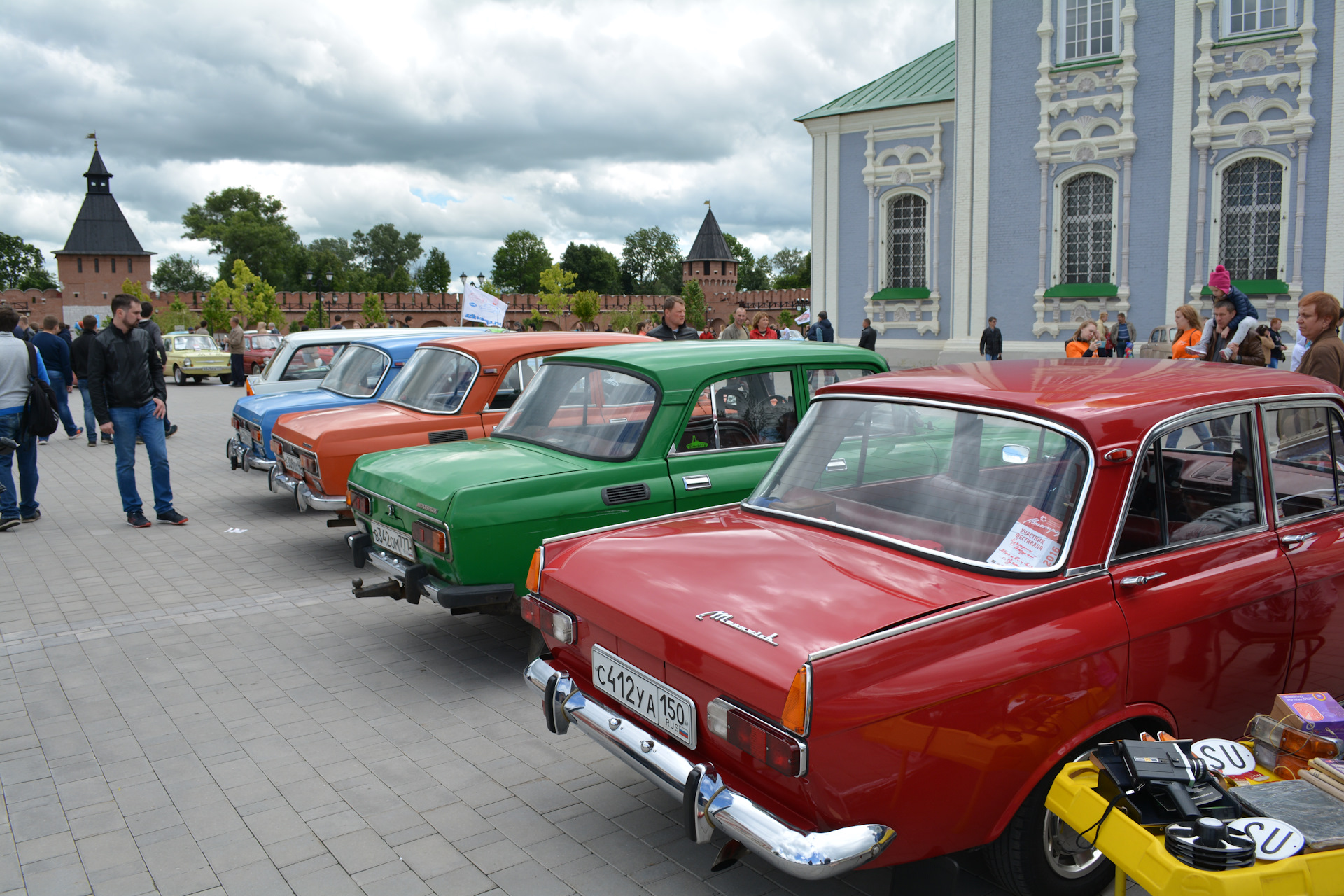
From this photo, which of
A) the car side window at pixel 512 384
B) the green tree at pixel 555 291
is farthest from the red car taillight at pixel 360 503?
the green tree at pixel 555 291

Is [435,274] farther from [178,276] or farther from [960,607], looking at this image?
[960,607]

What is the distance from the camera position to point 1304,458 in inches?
148

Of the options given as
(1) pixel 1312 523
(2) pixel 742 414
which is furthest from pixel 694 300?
(1) pixel 1312 523

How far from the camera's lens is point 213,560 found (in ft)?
26.1

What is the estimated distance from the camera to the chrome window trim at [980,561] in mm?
2885

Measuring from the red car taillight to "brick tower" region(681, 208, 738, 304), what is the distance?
87.2m

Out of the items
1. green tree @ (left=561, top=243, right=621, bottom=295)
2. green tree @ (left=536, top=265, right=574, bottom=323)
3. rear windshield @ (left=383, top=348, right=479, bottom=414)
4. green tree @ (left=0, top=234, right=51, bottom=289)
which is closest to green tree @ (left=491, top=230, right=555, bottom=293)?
green tree @ (left=561, top=243, right=621, bottom=295)

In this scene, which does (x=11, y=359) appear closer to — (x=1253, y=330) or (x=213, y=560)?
(x=213, y=560)

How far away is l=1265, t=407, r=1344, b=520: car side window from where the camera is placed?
3518 mm

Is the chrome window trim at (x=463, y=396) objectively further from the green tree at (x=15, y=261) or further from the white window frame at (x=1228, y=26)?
the green tree at (x=15, y=261)

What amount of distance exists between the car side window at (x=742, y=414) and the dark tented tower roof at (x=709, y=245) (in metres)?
89.2

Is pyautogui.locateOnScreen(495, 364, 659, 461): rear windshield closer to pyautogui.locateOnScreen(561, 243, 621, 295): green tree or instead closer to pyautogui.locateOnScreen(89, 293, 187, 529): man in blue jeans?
pyautogui.locateOnScreen(89, 293, 187, 529): man in blue jeans

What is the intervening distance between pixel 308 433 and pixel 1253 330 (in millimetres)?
8142

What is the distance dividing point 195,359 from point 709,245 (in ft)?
223
